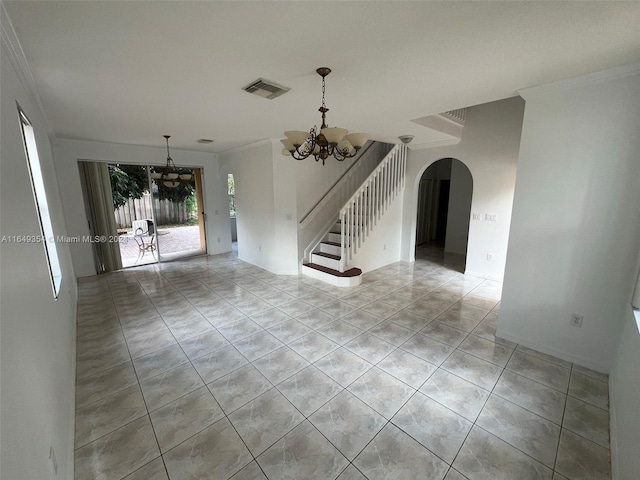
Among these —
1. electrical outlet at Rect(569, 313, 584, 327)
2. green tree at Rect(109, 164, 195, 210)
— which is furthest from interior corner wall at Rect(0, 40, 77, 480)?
green tree at Rect(109, 164, 195, 210)

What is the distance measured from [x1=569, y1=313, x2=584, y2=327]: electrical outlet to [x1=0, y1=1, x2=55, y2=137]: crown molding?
455 centimetres

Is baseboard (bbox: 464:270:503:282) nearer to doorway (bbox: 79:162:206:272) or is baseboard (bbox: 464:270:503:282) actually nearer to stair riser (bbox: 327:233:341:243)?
stair riser (bbox: 327:233:341:243)

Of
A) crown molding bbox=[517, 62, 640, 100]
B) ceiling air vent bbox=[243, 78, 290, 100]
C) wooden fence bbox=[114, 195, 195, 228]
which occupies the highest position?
ceiling air vent bbox=[243, 78, 290, 100]

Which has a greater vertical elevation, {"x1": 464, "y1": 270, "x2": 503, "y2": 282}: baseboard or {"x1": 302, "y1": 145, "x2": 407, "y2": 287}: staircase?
{"x1": 302, "y1": 145, "x2": 407, "y2": 287}: staircase

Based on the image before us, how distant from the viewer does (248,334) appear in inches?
122

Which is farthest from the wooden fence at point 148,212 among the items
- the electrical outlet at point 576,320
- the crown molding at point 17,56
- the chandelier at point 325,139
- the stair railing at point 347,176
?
the electrical outlet at point 576,320

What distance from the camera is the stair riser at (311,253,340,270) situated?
4.83 m

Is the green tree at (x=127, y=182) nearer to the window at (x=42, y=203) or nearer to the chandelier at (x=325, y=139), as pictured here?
the window at (x=42, y=203)

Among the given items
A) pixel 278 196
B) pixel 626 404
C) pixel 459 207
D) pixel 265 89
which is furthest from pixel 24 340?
pixel 459 207

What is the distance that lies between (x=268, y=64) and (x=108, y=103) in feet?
6.83

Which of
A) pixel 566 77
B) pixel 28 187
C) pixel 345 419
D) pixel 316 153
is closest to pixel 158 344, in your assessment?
pixel 28 187

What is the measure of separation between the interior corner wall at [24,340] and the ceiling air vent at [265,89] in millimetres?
1535

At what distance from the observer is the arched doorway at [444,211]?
6402 millimetres

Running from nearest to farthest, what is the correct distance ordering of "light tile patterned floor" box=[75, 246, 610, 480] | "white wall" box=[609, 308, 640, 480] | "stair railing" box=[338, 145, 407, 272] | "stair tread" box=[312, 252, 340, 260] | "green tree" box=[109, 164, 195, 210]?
"white wall" box=[609, 308, 640, 480] → "light tile patterned floor" box=[75, 246, 610, 480] → "stair railing" box=[338, 145, 407, 272] → "stair tread" box=[312, 252, 340, 260] → "green tree" box=[109, 164, 195, 210]
